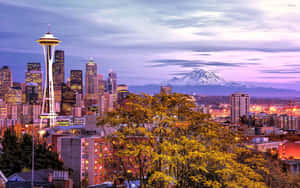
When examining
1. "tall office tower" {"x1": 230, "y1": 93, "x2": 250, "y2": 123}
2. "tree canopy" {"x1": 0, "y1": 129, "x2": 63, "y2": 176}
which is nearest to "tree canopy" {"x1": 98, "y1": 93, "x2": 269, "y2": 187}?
"tree canopy" {"x1": 0, "y1": 129, "x2": 63, "y2": 176}

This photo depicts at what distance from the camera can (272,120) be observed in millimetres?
114438

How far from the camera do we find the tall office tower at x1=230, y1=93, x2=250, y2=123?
138125mm

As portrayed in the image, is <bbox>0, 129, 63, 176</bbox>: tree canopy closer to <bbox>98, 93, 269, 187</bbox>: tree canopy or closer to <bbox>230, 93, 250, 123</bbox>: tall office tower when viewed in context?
<bbox>98, 93, 269, 187</bbox>: tree canopy

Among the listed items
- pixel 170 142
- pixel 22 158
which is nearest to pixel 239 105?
pixel 22 158

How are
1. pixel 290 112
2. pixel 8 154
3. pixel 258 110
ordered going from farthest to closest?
1. pixel 258 110
2. pixel 290 112
3. pixel 8 154

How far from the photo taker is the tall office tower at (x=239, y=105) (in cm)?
13812

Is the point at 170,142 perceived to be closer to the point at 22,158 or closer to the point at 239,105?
the point at 22,158

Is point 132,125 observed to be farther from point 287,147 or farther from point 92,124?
point 92,124

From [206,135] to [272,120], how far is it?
10701 cm

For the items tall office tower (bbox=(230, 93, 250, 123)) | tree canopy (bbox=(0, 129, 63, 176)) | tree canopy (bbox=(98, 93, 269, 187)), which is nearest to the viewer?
tree canopy (bbox=(98, 93, 269, 187))

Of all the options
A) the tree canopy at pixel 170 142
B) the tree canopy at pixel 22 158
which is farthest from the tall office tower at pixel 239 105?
the tree canopy at pixel 170 142

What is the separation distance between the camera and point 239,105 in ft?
470

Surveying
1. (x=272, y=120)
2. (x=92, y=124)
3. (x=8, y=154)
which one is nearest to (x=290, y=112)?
(x=272, y=120)

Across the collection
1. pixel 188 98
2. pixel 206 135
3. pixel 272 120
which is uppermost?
pixel 188 98
